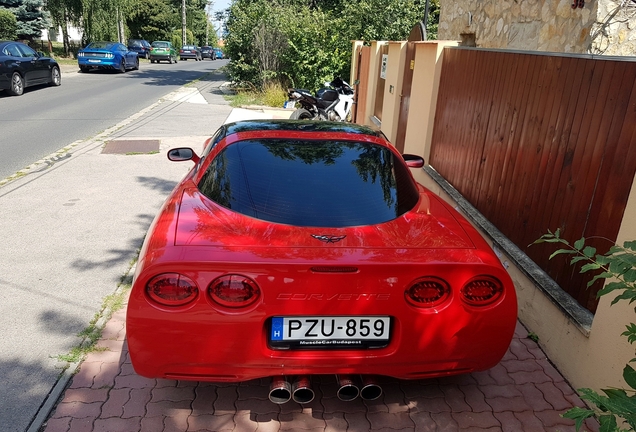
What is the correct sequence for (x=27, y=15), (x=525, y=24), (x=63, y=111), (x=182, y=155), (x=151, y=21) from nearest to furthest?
1. (x=182, y=155)
2. (x=525, y=24)
3. (x=63, y=111)
4. (x=27, y=15)
5. (x=151, y=21)

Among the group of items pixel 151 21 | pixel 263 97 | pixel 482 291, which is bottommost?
pixel 263 97

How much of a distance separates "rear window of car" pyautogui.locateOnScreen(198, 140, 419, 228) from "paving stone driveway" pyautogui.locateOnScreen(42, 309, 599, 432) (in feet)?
3.37

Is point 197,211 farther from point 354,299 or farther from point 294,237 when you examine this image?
point 354,299

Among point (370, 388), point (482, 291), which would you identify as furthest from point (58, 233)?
point (482, 291)

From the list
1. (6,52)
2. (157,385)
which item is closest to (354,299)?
(157,385)

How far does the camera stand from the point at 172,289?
97.1 inches

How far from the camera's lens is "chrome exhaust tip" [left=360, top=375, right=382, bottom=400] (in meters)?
2.68

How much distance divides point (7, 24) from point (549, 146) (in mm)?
31165

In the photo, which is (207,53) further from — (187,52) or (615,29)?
(615,29)

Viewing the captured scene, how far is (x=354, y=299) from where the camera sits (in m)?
2.48

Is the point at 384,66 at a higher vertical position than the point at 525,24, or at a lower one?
lower

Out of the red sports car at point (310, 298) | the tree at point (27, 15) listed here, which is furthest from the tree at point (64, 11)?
the red sports car at point (310, 298)

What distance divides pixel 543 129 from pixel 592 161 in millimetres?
759

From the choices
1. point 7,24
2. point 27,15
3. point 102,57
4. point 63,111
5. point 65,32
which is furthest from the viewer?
point 65,32
